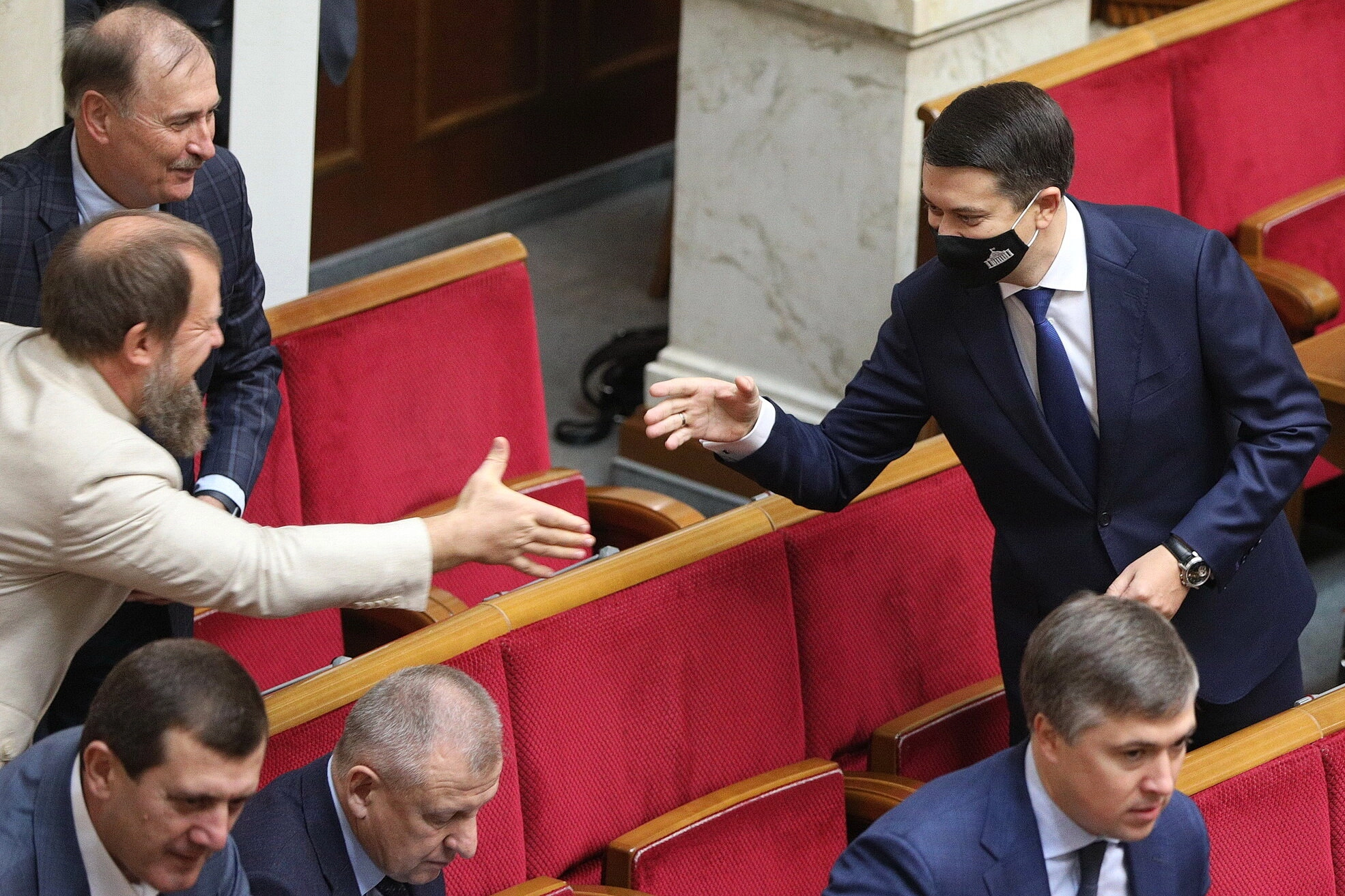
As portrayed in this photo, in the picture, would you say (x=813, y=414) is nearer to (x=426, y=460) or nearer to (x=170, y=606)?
(x=426, y=460)

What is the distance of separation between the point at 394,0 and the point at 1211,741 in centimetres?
273

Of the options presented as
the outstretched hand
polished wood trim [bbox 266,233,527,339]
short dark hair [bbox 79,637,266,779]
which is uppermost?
short dark hair [bbox 79,637,266,779]

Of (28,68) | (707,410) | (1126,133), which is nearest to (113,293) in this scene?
(707,410)

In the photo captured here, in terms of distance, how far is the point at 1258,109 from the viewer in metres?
3.43

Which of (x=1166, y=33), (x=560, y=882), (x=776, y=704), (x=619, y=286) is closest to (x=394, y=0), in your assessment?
(x=619, y=286)

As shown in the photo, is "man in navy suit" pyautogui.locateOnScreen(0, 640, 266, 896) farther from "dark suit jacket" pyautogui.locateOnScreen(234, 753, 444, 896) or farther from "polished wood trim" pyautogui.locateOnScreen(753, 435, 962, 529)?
"polished wood trim" pyautogui.locateOnScreen(753, 435, 962, 529)

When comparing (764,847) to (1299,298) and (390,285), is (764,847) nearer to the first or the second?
(390,285)

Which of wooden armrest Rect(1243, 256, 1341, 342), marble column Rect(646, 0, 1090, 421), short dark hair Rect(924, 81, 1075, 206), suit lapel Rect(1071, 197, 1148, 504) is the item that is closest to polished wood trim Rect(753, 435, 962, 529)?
suit lapel Rect(1071, 197, 1148, 504)

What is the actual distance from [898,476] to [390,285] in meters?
0.77

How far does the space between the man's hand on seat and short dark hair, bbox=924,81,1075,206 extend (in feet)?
1.78

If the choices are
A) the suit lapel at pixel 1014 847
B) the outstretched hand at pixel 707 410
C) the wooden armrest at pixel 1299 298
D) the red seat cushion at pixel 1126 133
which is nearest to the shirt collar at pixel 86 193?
the outstretched hand at pixel 707 410

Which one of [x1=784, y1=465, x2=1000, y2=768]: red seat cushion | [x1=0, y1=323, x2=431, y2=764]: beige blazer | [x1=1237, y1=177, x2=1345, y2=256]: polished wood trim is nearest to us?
[x1=0, y1=323, x2=431, y2=764]: beige blazer

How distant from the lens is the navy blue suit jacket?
6.12 feet

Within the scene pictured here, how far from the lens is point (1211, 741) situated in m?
2.06
